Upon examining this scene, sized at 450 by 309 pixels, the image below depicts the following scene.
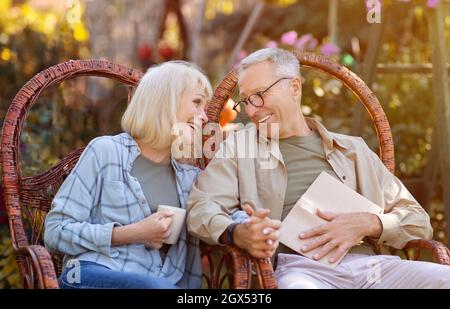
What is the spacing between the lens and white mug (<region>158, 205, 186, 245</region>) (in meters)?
2.67

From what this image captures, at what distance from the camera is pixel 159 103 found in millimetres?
2781

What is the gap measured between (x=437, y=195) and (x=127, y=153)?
109 inches

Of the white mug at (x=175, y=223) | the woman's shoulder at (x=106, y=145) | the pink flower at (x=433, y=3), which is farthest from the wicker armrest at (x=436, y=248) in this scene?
the pink flower at (x=433, y=3)

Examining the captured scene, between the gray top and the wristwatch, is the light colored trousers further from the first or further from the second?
the gray top

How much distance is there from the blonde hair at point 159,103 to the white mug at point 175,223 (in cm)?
26

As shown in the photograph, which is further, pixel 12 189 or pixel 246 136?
pixel 246 136

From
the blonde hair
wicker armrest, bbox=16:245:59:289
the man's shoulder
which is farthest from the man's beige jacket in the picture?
wicker armrest, bbox=16:245:59:289

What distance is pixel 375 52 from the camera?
13.7ft

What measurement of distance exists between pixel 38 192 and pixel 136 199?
0.44 metres

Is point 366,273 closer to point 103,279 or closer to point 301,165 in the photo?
point 301,165

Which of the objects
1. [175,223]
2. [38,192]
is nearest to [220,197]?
[175,223]

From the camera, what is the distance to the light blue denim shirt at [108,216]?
2.62m
